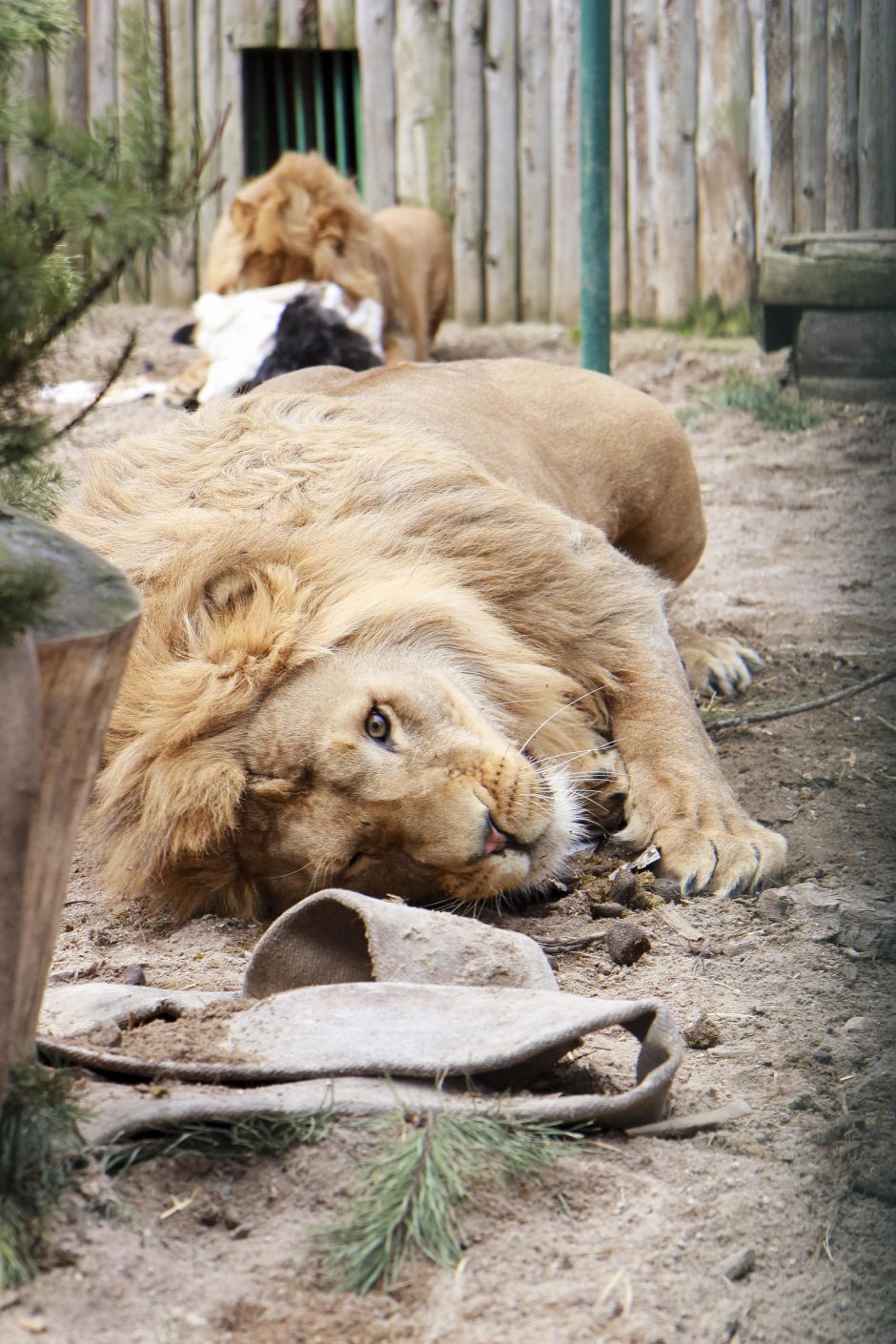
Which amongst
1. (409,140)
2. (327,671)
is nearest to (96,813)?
(327,671)

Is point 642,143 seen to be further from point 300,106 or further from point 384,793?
point 384,793

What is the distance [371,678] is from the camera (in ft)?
8.89

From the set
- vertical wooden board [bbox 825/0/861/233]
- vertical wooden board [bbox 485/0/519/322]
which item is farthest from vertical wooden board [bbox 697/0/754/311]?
vertical wooden board [bbox 485/0/519/322]

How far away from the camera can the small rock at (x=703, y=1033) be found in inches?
87.3

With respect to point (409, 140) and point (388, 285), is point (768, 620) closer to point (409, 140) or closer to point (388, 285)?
point (388, 285)

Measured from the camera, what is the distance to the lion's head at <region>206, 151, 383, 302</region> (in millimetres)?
8000

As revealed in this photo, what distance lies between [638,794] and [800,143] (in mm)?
6121

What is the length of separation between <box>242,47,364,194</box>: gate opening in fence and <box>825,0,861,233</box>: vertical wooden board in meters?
3.03

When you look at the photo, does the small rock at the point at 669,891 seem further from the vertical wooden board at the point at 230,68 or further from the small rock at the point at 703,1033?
the vertical wooden board at the point at 230,68

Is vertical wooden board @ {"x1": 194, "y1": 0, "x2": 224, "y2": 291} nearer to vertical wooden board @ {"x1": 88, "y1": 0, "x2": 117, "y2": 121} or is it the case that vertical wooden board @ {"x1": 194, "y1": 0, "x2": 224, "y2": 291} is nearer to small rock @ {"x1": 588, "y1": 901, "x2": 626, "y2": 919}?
vertical wooden board @ {"x1": 88, "y1": 0, "x2": 117, "y2": 121}

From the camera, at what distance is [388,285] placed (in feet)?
27.1

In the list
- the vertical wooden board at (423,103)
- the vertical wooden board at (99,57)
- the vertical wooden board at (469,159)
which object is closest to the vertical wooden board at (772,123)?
the vertical wooden board at (469,159)

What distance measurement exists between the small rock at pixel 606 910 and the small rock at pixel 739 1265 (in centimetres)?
115

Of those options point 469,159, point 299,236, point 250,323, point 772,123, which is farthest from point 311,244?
point 772,123
